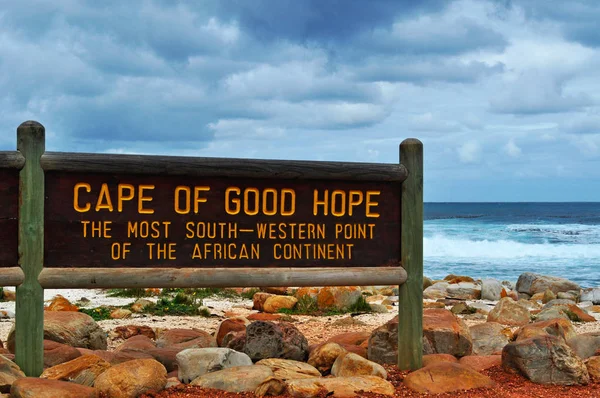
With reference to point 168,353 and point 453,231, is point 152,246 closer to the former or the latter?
point 168,353

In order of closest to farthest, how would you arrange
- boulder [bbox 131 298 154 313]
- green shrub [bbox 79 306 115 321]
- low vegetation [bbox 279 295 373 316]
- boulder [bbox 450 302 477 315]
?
green shrub [bbox 79 306 115 321] → boulder [bbox 131 298 154 313] → low vegetation [bbox 279 295 373 316] → boulder [bbox 450 302 477 315]

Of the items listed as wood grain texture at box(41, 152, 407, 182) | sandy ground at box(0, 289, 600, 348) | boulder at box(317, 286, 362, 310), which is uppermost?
wood grain texture at box(41, 152, 407, 182)

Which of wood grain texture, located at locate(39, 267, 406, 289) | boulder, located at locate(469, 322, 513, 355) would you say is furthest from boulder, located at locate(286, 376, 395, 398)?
boulder, located at locate(469, 322, 513, 355)

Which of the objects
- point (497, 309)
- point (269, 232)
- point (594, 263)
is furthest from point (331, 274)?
point (594, 263)

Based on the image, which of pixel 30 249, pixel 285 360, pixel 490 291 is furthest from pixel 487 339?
pixel 490 291

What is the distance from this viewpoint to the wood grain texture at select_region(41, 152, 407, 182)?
6.87 m

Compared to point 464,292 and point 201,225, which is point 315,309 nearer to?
point 201,225

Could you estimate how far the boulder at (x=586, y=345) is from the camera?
864 cm

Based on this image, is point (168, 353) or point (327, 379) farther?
point (168, 353)

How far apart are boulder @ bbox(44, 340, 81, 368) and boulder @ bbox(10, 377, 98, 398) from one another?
4.15 feet

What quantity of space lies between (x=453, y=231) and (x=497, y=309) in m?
55.4

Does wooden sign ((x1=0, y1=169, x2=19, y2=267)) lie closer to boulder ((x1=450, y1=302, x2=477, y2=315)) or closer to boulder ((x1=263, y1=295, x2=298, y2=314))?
boulder ((x1=263, y1=295, x2=298, y2=314))

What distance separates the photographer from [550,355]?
710cm

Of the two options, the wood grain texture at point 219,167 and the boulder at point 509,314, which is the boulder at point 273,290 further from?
the wood grain texture at point 219,167
